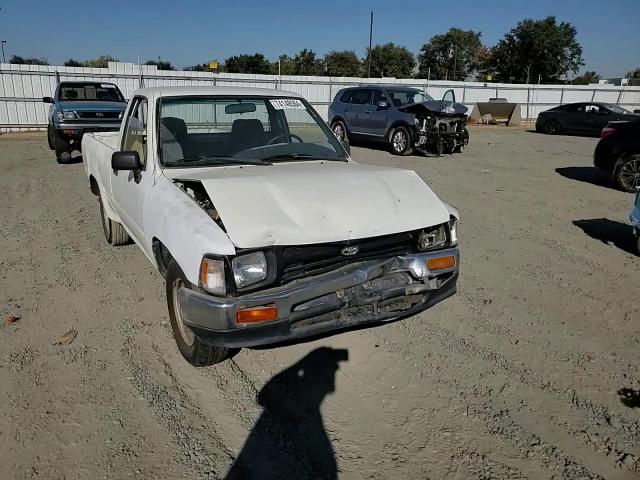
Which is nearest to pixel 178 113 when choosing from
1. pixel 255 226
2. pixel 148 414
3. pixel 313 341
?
pixel 255 226

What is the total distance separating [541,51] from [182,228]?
3125 inches

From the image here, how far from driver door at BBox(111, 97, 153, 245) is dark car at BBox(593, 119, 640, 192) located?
9.02 m

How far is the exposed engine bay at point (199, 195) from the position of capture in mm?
3157

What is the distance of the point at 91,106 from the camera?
11.5m

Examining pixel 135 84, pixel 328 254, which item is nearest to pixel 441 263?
pixel 328 254

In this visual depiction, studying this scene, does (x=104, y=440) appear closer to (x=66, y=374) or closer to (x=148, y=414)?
(x=148, y=414)

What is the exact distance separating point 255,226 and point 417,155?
12026mm

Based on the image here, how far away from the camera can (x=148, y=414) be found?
2.88 m

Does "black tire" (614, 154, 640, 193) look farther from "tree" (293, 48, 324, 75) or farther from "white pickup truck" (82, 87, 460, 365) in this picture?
"tree" (293, 48, 324, 75)

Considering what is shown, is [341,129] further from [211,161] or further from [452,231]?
[452,231]

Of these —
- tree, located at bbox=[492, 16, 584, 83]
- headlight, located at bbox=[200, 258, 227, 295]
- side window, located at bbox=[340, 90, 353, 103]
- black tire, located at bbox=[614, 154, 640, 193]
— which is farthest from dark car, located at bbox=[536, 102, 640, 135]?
tree, located at bbox=[492, 16, 584, 83]

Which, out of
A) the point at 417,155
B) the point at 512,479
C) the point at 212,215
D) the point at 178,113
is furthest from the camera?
the point at 417,155

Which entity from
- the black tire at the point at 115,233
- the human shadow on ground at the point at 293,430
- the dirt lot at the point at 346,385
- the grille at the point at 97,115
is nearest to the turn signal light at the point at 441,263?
the dirt lot at the point at 346,385

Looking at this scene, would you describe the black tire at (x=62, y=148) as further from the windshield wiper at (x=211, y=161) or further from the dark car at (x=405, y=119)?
the windshield wiper at (x=211, y=161)
